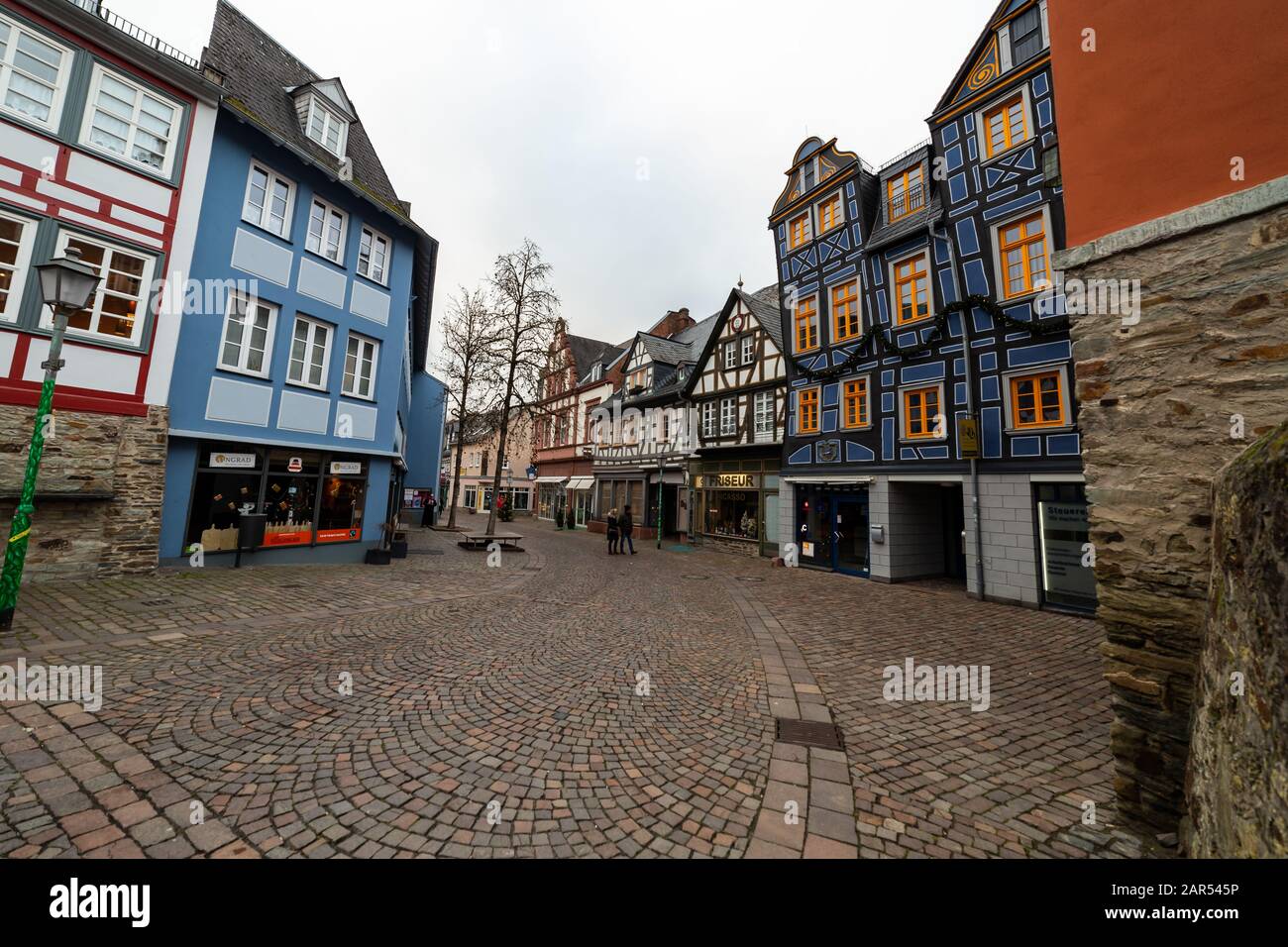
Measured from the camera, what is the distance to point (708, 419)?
66.4 ft

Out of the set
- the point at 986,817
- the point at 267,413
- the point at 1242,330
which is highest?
the point at 267,413

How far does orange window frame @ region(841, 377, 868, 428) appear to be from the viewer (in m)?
13.8

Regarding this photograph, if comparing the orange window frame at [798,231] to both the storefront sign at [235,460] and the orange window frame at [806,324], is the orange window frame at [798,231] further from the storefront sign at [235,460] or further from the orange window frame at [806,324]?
the storefront sign at [235,460]

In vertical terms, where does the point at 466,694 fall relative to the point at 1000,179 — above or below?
below

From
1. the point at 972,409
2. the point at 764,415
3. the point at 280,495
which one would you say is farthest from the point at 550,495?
the point at 972,409

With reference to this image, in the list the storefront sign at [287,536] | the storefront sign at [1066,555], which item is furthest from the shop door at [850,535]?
the storefront sign at [287,536]

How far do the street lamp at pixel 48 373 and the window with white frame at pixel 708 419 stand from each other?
670 inches

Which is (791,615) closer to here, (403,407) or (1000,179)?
(1000,179)

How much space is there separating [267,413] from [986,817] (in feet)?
44.9

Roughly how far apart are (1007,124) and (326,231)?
1671 centimetres

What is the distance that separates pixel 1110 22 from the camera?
12.3 ft

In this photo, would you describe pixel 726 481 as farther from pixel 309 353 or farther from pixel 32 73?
pixel 32 73
